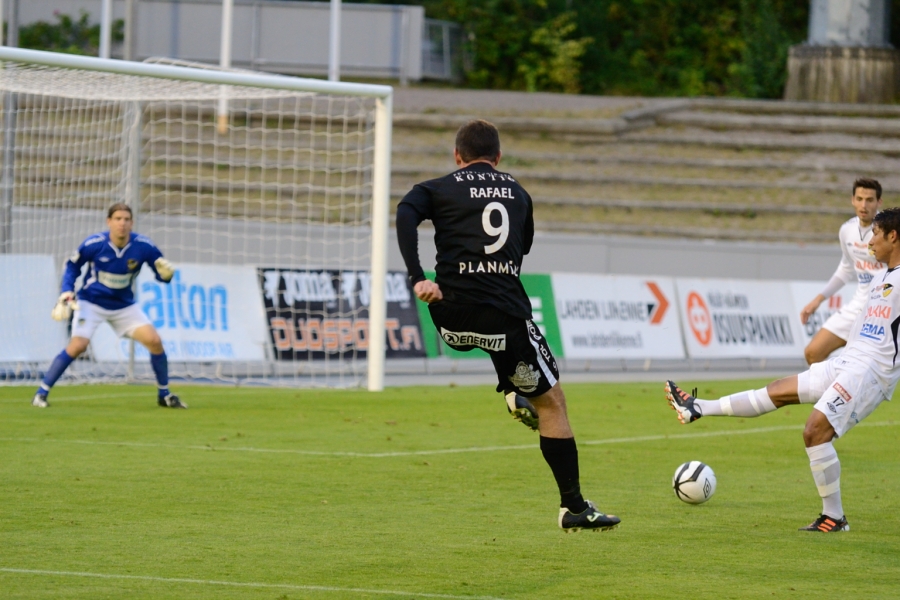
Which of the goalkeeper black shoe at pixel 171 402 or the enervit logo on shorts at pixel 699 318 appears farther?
the enervit logo on shorts at pixel 699 318

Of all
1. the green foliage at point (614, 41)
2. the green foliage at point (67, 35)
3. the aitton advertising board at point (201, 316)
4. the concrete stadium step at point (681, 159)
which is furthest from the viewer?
the green foliage at point (614, 41)

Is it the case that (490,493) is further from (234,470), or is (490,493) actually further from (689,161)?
(689,161)

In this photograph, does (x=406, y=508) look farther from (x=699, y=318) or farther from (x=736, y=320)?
(x=736, y=320)

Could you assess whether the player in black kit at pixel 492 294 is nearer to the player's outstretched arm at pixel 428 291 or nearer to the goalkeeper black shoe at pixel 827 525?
the player's outstretched arm at pixel 428 291

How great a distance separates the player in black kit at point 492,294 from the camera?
6645mm

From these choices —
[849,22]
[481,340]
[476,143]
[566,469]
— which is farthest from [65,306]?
[849,22]

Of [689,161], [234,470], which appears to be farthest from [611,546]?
[689,161]

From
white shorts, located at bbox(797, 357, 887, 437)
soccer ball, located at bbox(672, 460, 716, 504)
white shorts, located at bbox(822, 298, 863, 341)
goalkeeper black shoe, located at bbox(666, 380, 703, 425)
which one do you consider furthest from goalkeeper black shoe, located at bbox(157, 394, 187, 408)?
white shorts, located at bbox(797, 357, 887, 437)

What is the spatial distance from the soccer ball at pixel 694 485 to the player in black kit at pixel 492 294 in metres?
1.41

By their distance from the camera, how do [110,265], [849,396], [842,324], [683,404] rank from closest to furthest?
[849,396], [683,404], [842,324], [110,265]

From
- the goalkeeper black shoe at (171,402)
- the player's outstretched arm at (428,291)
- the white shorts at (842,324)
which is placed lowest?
the goalkeeper black shoe at (171,402)

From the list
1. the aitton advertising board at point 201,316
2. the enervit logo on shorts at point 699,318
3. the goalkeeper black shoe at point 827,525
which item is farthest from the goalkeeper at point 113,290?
the enervit logo on shorts at point 699,318

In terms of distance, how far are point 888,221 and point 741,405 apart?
4.22 feet

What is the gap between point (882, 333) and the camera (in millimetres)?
7234
